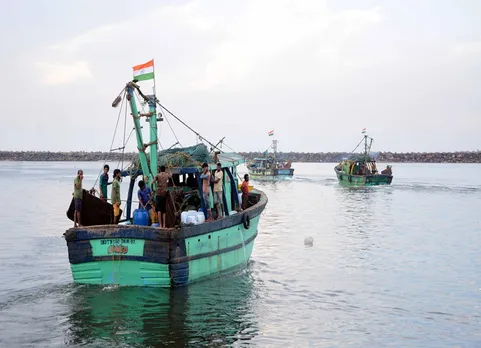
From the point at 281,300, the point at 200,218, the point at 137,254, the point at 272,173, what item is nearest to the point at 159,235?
the point at 137,254

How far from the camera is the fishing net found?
16.3m

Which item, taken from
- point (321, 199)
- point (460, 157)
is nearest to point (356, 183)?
point (321, 199)

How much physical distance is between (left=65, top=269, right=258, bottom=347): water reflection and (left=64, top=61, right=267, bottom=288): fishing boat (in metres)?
0.31

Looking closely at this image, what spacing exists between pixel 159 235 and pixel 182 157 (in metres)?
2.90

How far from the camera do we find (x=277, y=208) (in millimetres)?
40844

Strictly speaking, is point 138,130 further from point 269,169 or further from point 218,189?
point 269,169

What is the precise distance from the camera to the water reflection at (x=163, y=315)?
1209cm

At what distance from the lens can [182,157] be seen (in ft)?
53.7

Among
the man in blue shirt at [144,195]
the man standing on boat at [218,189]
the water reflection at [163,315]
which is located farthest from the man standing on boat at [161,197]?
the man standing on boat at [218,189]

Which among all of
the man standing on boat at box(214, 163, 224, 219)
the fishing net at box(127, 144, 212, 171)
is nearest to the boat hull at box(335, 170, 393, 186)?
the man standing on boat at box(214, 163, 224, 219)

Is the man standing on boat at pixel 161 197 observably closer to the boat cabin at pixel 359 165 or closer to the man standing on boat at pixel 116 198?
the man standing on boat at pixel 116 198

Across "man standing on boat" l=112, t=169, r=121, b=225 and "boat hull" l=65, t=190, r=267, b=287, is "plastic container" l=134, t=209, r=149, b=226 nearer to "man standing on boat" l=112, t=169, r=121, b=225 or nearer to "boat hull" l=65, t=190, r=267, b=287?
"man standing on boat" l=112, t=169, r=121, b=225

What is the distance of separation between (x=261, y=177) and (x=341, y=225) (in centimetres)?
5823

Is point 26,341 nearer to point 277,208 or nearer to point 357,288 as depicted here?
point 357,288
